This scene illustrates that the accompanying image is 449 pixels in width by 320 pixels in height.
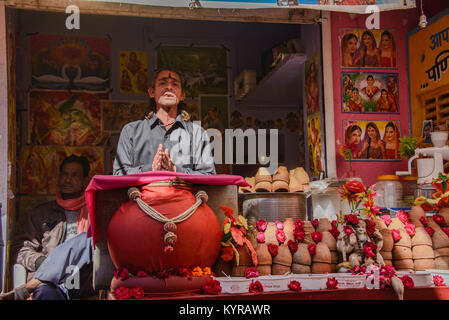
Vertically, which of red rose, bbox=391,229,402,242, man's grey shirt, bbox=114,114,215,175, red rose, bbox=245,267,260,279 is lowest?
red rose, bbox=245,267,260,279

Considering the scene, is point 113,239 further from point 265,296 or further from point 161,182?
point 265,296

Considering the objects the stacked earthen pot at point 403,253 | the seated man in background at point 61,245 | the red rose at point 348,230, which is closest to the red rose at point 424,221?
the stacked earthen pot at point 403,253

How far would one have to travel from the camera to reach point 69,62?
7672mm

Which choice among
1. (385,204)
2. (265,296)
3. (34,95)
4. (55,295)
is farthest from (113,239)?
(34,95)

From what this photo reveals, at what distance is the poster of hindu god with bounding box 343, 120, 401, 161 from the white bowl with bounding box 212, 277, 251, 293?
281cm

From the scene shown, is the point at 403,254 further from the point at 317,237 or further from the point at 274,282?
the point at 274,282

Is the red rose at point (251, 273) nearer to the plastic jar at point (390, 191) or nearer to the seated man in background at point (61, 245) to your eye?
the seated man in background at point (61, 245)

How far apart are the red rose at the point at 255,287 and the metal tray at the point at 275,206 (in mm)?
1155

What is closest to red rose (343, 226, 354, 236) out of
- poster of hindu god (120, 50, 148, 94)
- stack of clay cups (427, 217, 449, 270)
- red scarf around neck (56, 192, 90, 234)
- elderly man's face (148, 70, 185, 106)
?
stack of clay cups (427, 217, 449, 270)

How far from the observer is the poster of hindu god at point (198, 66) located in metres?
7.92

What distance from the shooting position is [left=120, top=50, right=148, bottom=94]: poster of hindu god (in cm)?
781

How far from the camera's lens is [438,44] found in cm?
532

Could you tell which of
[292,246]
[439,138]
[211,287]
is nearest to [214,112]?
[439,138]

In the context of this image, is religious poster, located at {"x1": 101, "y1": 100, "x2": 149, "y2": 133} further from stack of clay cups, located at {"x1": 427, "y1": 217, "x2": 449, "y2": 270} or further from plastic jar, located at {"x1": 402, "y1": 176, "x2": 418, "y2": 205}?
stack of clay cups, located at {"x1": 427, "y1": 217, "x2": 449, "y2": 270}
